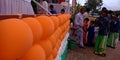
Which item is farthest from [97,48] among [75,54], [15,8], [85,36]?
A: [15,8]

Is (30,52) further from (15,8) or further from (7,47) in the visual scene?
(15,8)

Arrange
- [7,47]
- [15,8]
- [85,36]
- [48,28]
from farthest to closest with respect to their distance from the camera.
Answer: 1. [85,36]
2. [15,8]
3. [48,28]
4. [7,47]

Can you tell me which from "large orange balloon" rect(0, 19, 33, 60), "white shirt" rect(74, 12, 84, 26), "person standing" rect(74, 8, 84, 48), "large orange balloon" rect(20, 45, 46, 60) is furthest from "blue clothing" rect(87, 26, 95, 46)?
"large orange balloon" rect(0, 19, 33, 60)

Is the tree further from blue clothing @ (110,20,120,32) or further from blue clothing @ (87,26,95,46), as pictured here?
blue clothing @ (87,26,95,46)

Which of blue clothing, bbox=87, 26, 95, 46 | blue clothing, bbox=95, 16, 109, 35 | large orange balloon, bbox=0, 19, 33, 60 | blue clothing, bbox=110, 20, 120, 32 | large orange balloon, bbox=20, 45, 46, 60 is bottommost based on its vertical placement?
blue clothing, bbox=87, 26, 95, 46

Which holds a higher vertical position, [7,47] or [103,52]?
[7,47]

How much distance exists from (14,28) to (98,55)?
29.7ft

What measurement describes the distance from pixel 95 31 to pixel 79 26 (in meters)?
1.03

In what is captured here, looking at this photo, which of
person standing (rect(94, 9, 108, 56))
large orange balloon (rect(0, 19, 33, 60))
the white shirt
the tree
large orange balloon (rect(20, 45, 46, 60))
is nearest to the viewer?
large orange balloon (rect(0, 19, 33, 60))

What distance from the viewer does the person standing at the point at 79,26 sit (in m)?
10.6

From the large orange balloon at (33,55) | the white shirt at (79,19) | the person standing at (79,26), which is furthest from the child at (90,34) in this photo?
the large orange balloon at (33,55)

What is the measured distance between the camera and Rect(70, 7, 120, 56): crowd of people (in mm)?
9498

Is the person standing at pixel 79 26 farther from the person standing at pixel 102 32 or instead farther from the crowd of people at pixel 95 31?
the person standing at pixel 102 32

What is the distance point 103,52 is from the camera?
32.9 feet
